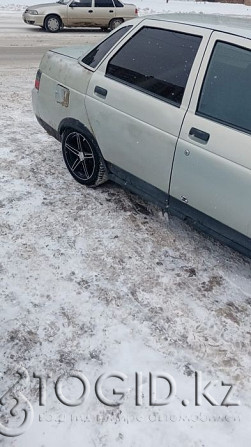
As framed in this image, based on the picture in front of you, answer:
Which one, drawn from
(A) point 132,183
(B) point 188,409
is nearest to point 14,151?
(A) point 132,183

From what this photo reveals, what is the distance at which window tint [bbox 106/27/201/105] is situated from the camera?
3316 mm

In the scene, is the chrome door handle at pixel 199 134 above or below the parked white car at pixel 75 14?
below

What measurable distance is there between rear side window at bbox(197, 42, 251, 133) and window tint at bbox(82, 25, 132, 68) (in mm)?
1191

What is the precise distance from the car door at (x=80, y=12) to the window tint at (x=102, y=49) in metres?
14.2

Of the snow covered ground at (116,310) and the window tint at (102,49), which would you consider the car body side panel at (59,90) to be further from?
the snow covered ground at (116,310)

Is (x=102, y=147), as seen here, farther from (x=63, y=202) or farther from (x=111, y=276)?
(x=111, y=276)

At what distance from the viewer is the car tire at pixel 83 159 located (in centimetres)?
427

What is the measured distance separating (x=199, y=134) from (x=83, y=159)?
1.67 m

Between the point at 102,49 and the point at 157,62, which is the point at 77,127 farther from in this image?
the point at 157,62

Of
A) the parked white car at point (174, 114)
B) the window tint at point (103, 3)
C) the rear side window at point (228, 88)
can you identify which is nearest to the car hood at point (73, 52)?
the parked white car at point (174, 114)

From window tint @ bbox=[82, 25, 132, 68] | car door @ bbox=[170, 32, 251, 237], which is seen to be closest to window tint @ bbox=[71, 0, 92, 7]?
window tint @ bbox=[82, 25, 132, 68]

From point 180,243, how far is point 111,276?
2.74 ft

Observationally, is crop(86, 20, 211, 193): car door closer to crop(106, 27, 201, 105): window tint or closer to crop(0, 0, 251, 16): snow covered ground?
crop(106, 27, 201, 105): window tint

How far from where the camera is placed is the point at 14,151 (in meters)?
5.41
